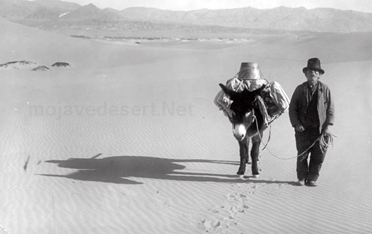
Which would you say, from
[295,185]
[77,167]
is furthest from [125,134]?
[295,185]

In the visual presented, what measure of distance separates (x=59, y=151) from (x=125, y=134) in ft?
7.65

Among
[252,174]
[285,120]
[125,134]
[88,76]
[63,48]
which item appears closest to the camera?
[252,174]

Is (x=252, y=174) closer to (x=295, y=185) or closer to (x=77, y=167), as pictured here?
(x=295, y=185)

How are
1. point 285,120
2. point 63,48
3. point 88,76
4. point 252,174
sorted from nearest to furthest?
point 252,174 < point 285,120 < point 88,76 < point 63,48

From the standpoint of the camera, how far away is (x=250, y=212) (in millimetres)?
6004

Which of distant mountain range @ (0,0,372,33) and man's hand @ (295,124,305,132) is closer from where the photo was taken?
man's hand @ (295,124,305,132)

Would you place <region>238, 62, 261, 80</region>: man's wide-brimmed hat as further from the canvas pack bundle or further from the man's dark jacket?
the man's dark jacket

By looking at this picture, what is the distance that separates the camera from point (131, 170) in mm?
8547

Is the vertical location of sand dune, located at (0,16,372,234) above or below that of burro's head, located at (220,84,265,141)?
Result: below

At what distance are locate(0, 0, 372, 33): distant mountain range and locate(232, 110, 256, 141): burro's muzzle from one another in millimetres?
91470

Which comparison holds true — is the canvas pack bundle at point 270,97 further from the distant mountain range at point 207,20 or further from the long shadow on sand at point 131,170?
the distant mountain range at point 207,20

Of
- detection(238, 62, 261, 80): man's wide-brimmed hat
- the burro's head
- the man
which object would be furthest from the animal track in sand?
detection(238, 62, 261, 80): man's wide-brimmed hat

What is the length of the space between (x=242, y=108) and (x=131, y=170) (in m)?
3.01

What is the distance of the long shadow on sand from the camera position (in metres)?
7.87
